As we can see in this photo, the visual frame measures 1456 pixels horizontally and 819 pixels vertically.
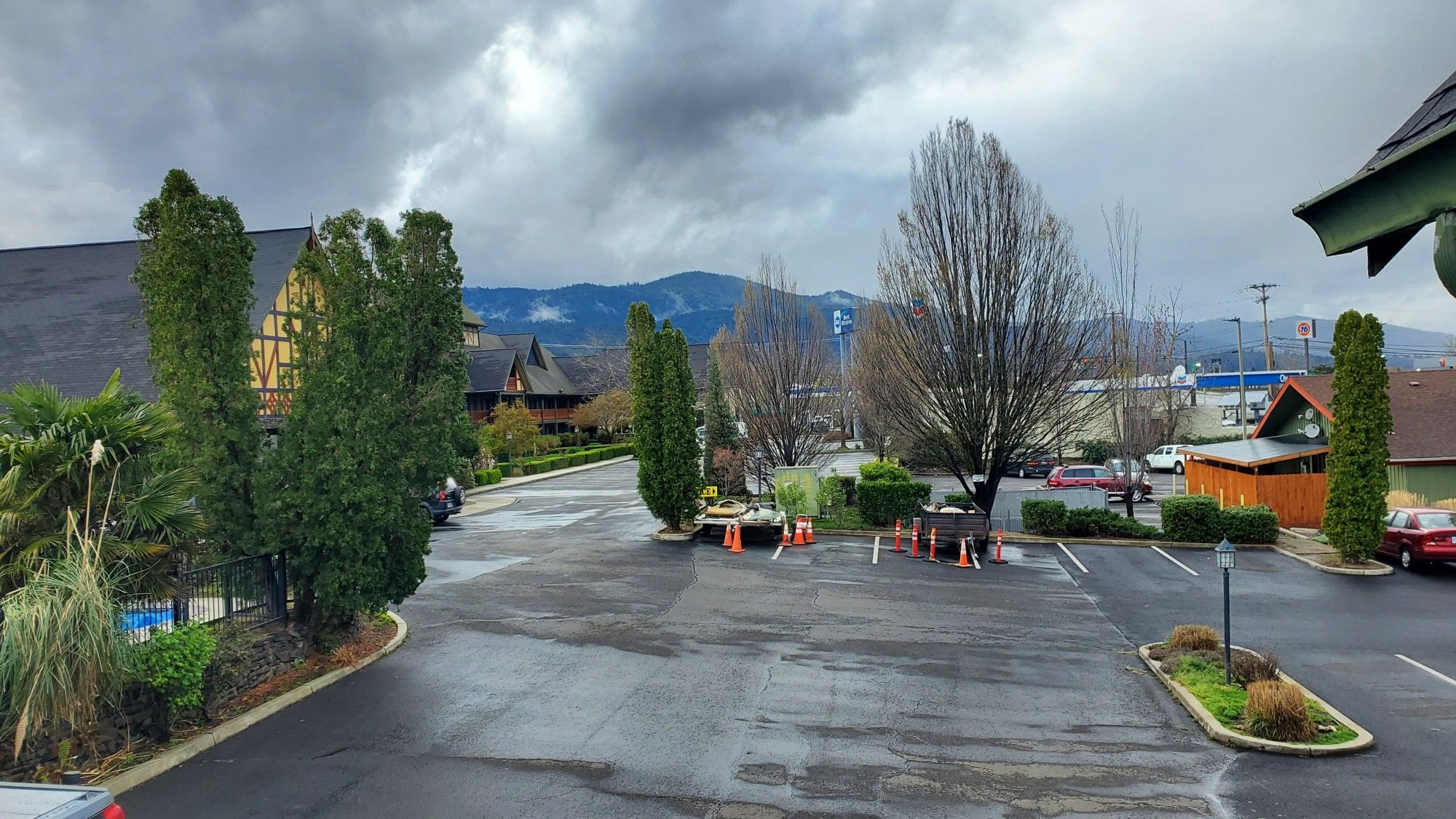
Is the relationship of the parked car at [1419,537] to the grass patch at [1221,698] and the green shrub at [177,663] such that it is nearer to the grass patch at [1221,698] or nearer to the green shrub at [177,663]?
the grass patch at [1221,698]

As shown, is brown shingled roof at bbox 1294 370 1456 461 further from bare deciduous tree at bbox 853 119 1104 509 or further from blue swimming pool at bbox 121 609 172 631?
blue swimming pool at bbox 121 609 172 631

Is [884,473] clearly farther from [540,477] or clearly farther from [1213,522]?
[540,477]

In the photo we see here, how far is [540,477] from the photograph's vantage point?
46.8 m

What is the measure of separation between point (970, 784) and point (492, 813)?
4427 millimetres

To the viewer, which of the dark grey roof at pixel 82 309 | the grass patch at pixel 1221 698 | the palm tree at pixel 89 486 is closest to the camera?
the palm tree at pixel 89 486

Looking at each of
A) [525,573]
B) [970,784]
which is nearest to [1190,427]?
[525,573]

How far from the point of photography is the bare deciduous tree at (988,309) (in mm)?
22750

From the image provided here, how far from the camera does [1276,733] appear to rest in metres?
9.15

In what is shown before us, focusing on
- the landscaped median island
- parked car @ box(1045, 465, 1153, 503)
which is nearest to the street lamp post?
the landscaped median island

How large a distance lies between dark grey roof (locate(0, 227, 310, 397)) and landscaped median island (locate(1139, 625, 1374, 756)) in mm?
23259

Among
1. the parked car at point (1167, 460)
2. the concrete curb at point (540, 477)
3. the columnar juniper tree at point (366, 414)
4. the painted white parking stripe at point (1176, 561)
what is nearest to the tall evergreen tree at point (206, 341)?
the columnar juniper tree at point (366, 414)

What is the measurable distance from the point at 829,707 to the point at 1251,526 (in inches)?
713

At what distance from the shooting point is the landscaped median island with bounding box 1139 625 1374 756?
9.09m

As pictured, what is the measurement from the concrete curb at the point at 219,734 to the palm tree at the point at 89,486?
1665 mm
